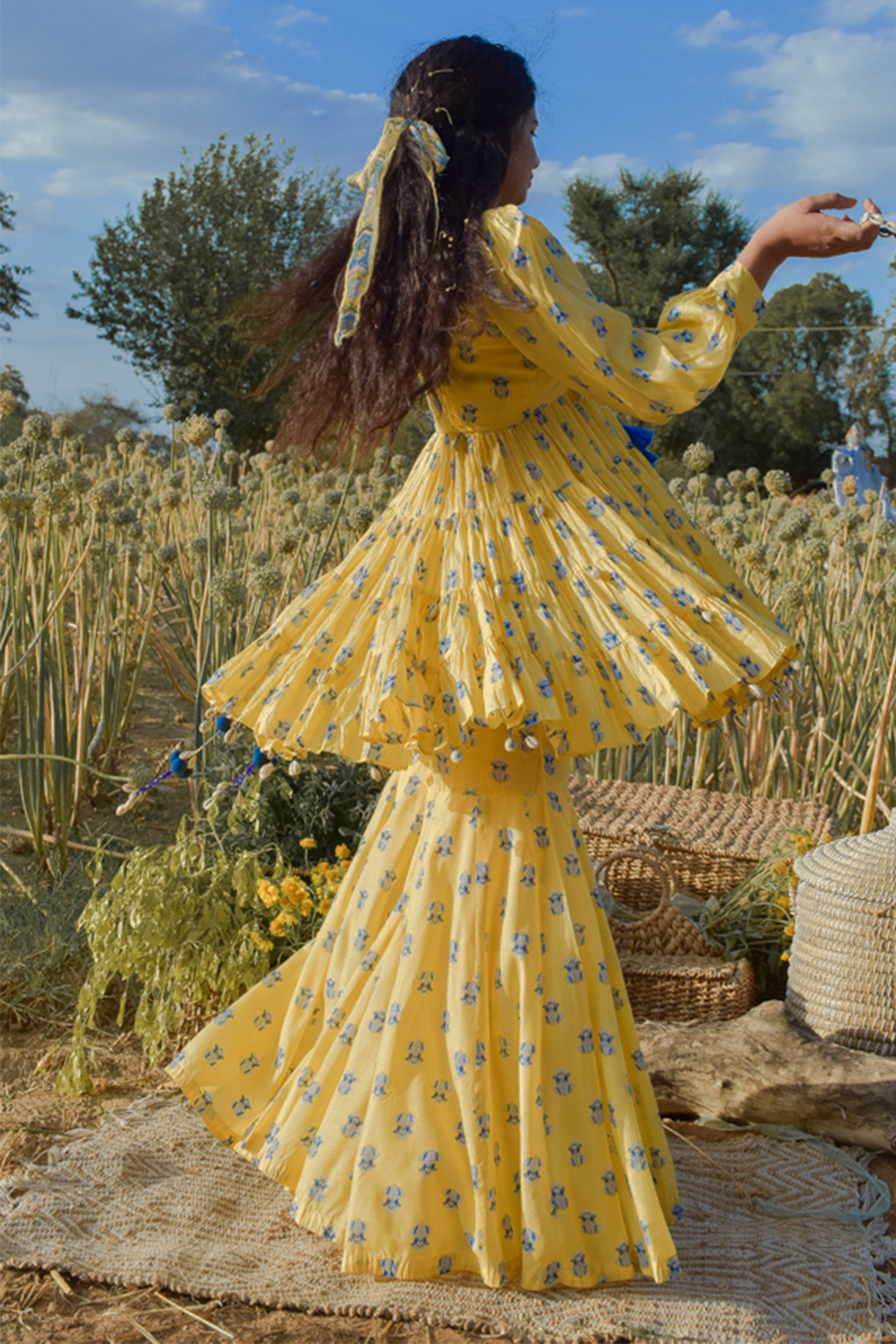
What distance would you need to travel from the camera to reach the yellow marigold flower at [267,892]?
228 cm

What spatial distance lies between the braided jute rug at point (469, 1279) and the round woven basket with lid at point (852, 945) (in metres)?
0.27

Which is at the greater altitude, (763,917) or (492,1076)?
(492,1076)

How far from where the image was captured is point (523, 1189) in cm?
142

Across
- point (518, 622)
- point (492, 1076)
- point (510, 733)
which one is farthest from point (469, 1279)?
point (518, 622)

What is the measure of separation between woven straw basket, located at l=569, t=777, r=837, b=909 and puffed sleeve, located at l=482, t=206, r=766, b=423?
1474 millimetres

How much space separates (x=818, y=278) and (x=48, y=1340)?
24517mm

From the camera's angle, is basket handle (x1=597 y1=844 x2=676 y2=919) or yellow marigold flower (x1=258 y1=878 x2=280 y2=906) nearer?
yellow marigold flower (x1=258 y1=878 x2=280 y2=906)

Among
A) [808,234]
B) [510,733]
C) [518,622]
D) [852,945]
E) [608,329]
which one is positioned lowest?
[852,945]

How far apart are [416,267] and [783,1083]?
1541 mm

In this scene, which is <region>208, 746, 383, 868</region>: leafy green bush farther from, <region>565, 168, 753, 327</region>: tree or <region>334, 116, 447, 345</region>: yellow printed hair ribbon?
<region>565, 168, 753, 327</region>: tree

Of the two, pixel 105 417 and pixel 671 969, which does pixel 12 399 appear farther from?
pixel 105 417

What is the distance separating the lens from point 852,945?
220cm

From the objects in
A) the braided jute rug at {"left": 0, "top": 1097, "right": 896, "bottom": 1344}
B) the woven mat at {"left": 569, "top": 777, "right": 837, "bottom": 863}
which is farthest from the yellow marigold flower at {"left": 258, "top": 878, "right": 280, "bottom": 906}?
the woven mat at {"left": 569, "top": 777, "right": 837, "bottom": 863}

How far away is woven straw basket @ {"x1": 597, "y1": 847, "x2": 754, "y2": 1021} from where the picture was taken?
2.40 metres
